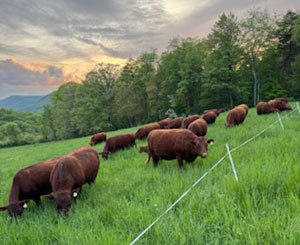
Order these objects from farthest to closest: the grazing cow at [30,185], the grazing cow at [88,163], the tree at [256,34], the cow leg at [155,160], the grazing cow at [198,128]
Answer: the tree at [256,34], the grazing cow at [198,128], the cow leg at [155,160], the grazing cow at [88,163], the grazing cow at [30,185]

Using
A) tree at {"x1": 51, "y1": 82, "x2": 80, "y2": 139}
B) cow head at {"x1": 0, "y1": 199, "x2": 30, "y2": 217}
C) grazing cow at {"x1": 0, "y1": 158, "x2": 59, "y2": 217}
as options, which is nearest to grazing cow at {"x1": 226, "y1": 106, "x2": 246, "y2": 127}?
grazing cow at {"x1": 0, "y1": 158, "x2": 59, "y2": 217}

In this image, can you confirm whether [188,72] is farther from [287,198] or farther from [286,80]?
[287,198]

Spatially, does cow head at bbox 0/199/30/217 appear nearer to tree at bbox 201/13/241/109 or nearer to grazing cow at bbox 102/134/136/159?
grazing cow at bbox 102/134/136/159

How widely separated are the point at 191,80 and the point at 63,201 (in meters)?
43.0

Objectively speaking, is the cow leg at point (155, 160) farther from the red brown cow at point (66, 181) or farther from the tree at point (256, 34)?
the tree at point (256, 34)

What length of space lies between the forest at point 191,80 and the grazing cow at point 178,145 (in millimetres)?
34318

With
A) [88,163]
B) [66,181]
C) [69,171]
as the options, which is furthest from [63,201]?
[88,163]

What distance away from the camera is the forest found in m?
37.8

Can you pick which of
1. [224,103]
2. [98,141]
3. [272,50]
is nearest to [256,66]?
[272,50]

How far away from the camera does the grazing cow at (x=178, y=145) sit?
5.89 m

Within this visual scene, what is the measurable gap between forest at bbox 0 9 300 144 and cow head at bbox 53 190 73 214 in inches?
1487

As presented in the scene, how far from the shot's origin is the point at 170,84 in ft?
159

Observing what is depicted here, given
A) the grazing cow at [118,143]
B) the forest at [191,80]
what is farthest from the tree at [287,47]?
the grazing cow at [118,143]

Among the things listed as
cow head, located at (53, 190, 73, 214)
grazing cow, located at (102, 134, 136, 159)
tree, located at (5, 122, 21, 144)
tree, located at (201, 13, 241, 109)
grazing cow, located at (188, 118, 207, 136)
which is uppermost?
tree, located at (201, 13, 241, 109)
